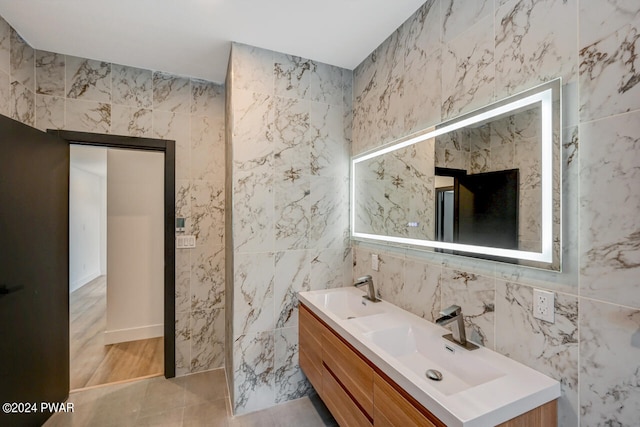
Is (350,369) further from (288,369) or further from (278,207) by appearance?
(278,207)

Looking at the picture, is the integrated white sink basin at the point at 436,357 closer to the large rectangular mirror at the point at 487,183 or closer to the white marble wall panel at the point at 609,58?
the large rectangular mirror at the point at 487,183

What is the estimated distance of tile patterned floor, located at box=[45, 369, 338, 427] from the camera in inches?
78.7

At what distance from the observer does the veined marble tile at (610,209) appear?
0.88m

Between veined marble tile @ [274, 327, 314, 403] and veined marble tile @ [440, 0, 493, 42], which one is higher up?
veined marble tile @ [440, 0, 493, 42]

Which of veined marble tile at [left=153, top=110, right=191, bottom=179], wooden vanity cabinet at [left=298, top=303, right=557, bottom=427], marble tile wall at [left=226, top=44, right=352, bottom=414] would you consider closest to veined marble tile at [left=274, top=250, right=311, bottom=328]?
marble tile wall at [left=226, top=44, right=352, bottom=414]

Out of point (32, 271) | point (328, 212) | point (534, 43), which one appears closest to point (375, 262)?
point (328, 212)

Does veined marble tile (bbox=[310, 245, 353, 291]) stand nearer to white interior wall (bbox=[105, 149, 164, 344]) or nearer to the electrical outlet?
the electrical outlet

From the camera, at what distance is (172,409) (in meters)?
2.14

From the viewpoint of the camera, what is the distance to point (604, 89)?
3.10ft

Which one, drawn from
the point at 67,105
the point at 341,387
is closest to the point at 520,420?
the point at 341,387

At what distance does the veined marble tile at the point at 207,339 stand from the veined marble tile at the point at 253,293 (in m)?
0.75

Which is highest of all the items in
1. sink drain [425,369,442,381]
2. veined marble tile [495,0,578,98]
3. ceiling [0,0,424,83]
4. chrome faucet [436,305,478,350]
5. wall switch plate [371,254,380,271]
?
ceiling [0,0,424,83]

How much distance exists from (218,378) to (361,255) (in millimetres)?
1761

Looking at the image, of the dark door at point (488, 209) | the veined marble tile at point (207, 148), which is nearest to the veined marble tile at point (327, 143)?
the veined marble tile at point (207, 148)
